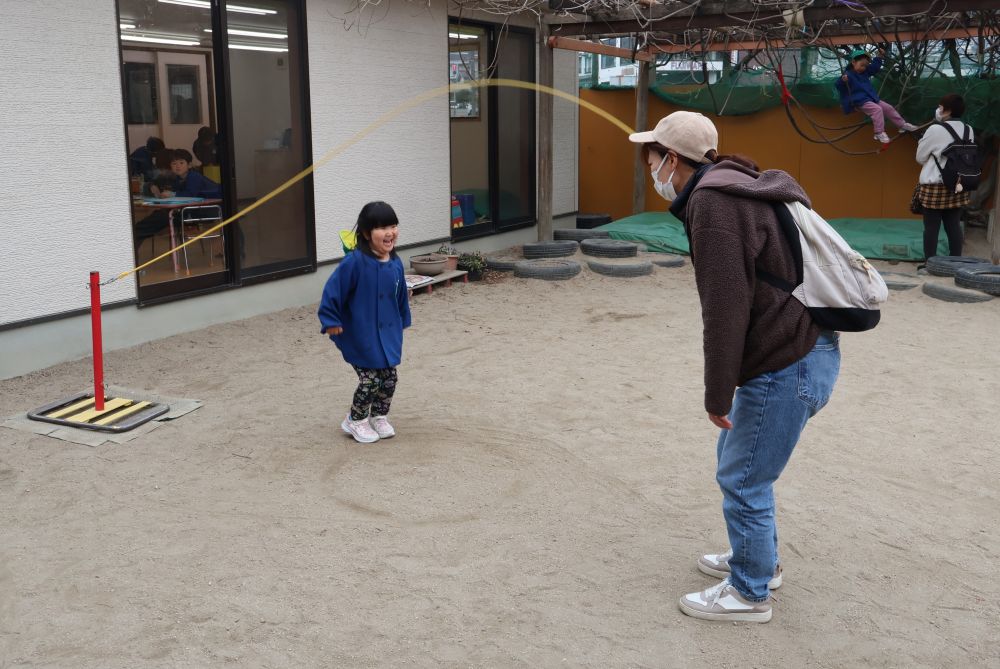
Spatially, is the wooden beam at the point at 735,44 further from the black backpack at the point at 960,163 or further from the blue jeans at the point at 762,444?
the blue jeans at the point at 762,444

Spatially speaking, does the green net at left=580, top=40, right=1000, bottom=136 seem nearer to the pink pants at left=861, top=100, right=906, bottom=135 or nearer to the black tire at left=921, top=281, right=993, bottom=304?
the pink pants at left=861, top=100, right=906, bottom=135

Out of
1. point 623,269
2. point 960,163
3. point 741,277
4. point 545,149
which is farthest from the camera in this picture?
point 545,149

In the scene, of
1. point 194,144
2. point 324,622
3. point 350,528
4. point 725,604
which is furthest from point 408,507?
point 194,144

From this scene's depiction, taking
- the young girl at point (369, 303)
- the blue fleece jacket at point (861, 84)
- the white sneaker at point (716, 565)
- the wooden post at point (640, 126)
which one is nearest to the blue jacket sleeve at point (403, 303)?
the young girl at point (369, 303)

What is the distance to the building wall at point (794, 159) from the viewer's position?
450 inches

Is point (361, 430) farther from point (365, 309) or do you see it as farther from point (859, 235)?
point (859, 235)

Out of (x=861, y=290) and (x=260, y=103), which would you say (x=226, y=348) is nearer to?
(x=260, y=103)

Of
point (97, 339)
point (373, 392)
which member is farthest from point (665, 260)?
point (97, 339)

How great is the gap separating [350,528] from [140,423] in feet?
5.69

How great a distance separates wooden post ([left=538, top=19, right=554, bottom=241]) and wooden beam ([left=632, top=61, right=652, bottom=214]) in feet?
7.14

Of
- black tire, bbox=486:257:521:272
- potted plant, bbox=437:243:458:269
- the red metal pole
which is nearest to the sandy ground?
the red metal pole

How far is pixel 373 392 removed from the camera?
454 centimetres

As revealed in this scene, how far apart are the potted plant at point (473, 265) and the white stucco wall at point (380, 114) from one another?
48cm

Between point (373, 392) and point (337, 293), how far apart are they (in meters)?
0.55
